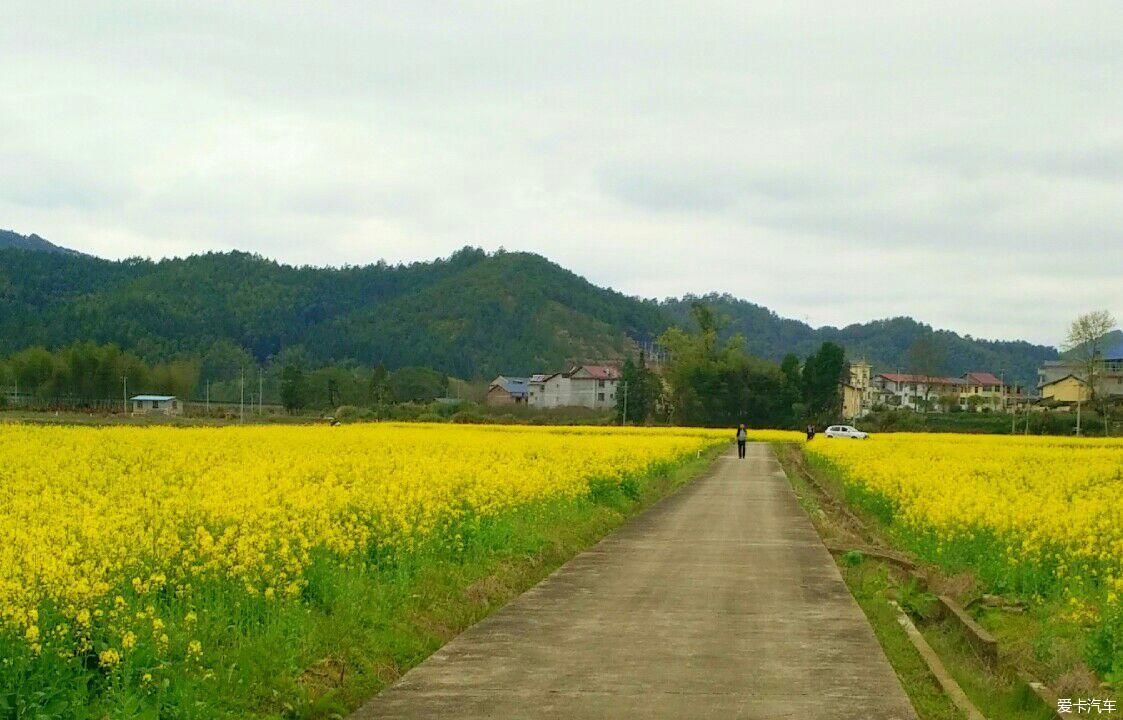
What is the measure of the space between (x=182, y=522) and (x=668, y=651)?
482 cm

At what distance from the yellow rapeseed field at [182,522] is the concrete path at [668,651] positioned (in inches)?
63.5

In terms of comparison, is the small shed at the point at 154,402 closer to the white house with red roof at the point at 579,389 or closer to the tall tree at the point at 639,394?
the tall tree at the point at 639,394

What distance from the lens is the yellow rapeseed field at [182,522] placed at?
742cm

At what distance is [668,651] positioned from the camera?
9570 mm

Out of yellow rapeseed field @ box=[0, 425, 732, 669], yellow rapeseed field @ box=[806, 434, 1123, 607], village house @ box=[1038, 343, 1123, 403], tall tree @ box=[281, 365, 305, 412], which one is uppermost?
village house @ box=[1038, 343, 1123, 403]

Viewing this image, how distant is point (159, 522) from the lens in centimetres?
1085

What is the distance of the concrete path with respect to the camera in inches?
308

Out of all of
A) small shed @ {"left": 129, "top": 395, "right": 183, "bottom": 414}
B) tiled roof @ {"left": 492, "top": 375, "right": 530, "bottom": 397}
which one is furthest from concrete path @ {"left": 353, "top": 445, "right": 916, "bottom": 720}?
tiled roof @ {"left": 492, "top": 375, "right": 530, "bottom": 397}

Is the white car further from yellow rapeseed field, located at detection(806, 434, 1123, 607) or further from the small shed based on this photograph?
the small shed

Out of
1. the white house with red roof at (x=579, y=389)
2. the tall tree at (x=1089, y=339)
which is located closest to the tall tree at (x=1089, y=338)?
the tall tree at (x=1089, y=339)

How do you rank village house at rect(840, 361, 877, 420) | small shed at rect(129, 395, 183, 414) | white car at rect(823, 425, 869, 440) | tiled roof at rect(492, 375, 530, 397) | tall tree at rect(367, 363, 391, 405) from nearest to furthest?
white car at rect(823, 425, 869, 440) < small shed at rect(129, 395, 183, 414) < tall tree at rect(367, 363, 391, 405) < village house at rect(840, 361, 877, 420) < tiled roof at rect(492, 375, 530, 397)

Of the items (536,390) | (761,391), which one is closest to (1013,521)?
(761,391)

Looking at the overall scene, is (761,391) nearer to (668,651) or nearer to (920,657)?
(920,657)

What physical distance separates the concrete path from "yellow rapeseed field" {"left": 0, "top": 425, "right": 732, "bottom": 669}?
5.29ft
